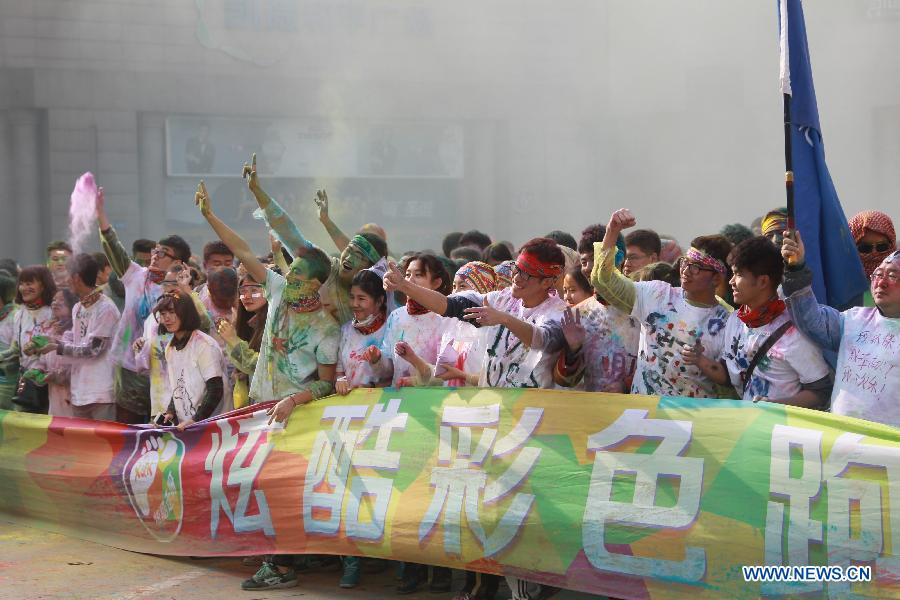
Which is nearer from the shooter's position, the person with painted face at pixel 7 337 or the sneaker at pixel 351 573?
the sneaker at pixel 351 573

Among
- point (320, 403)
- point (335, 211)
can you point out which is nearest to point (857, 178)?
point (335, 211)

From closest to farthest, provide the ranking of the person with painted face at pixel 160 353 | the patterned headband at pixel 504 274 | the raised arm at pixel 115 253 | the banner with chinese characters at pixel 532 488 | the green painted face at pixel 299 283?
the banner with chinese characters at pixel 532 488
the green painted face at pixel 299 283
the patterned headband at pixel 504 274
the person with painted face at pixel 160 353
the raised arm at pixel 115 253

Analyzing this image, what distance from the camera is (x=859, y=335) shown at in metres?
3.35

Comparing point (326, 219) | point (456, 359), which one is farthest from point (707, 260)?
point (326, 219)

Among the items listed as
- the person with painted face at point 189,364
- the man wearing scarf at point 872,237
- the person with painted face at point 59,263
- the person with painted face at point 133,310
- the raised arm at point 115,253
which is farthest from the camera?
the person with painted face at point 59,263

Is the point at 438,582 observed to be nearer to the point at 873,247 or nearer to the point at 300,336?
the point at 300,336

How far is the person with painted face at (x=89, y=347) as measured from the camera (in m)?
5.62

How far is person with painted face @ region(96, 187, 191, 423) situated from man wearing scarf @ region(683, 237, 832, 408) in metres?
3.02

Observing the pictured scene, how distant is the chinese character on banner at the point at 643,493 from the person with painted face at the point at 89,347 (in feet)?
9.37

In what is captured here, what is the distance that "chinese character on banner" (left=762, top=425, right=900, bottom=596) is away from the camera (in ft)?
10.0

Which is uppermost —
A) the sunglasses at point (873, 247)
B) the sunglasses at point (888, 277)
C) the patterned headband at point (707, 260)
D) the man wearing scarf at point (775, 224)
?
the man wearing scarf at point (775, 224)

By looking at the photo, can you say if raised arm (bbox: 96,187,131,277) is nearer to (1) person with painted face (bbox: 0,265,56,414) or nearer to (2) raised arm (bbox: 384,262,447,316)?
(1) person with painted face (bbox: 0,265,56,414)

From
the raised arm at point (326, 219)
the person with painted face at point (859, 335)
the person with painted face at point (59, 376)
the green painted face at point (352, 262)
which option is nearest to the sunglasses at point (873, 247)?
the person with painted face at point (859, 335)

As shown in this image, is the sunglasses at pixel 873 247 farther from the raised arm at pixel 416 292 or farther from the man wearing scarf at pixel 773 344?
the raised arm at pixel 416 292
